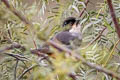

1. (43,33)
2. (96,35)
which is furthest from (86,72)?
(43,33)

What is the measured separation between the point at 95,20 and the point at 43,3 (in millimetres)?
276

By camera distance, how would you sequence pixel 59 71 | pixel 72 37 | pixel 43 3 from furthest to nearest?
pixel 72 37
pixel 43 3
pixel 59 71

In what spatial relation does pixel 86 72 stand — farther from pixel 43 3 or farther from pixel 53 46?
pixel 53 46

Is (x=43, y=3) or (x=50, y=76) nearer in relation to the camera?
(x=50, y=76)

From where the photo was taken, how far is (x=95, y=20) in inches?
49.3

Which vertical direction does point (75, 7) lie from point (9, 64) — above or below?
above

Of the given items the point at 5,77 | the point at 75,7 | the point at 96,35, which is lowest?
the point at 5,77

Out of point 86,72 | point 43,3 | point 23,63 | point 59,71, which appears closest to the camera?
point 59,71

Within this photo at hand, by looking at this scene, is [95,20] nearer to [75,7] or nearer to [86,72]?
[75,7]

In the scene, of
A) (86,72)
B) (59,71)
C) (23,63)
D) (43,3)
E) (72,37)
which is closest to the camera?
(59,71)

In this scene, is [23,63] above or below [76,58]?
below

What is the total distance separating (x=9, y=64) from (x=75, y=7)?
398 mm

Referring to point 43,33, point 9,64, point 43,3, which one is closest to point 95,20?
point 43,3

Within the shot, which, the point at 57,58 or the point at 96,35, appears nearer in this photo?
the point at 57,58
